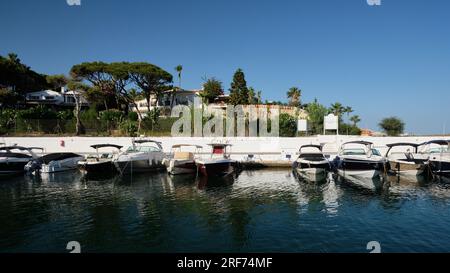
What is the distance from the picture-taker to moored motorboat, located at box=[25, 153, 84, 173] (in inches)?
1220

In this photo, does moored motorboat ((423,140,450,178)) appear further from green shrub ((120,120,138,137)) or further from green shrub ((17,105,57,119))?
green shrub ((17,105,57,119))

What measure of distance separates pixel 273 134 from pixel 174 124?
15107 millimetres

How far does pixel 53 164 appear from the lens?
1236 inches

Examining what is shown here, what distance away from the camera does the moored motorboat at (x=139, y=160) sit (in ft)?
98.9

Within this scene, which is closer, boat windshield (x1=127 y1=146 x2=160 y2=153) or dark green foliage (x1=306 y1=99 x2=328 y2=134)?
boat windshield (x1=127 y1=146 x2=160 y2=153)

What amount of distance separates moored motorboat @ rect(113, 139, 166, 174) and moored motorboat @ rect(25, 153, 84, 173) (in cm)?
551

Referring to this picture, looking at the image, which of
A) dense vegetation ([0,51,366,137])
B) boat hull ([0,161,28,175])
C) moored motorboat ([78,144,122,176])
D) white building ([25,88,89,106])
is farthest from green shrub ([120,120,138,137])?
white building ([25,88,89,106])

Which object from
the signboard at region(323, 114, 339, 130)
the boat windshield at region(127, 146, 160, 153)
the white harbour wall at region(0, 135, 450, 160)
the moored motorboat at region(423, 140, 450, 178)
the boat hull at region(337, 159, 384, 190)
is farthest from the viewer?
the signboard at region(323, 114, 339, 130)

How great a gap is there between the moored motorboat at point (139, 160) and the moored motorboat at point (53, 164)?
5.51 meters

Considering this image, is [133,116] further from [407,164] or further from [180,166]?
[407,164]

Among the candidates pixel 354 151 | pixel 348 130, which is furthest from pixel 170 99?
pixel 354 151

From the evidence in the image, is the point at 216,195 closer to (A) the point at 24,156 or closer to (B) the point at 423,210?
(B) the point at 423,210

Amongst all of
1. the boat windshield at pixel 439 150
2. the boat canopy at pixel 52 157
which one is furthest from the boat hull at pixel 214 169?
the boat windshield at pixel 439 150

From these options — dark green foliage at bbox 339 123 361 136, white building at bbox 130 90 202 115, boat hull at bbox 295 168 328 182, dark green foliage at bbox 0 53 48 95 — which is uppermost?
dark green foliage at bbox 0 53 48 95
